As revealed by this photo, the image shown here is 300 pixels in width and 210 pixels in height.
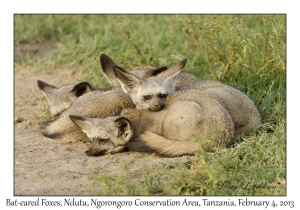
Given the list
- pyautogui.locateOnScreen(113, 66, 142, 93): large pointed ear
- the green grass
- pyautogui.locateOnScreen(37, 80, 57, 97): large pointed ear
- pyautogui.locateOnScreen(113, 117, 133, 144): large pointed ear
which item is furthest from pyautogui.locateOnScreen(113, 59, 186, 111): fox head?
pyautogui.locateOnScreen(37, 80, 57, 97): large pointed ear

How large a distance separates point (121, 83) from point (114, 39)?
9.07ft

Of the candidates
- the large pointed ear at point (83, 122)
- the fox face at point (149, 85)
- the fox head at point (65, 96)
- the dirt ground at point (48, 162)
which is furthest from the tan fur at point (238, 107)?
the fox head at point (65, 96)

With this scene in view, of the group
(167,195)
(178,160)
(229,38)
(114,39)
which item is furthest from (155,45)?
(167,195)

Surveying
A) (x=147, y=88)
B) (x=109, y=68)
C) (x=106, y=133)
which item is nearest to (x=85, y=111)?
(x=106, y=133)

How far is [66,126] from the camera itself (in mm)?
6727

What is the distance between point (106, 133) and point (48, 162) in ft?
2.35

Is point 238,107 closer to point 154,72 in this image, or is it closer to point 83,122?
point 154,72

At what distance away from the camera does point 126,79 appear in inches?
279

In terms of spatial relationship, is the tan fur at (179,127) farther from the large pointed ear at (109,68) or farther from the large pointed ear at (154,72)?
the large pointed ear at (109,68)

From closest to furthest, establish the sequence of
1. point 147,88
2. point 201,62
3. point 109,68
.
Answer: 1. point 147,88
2. point 109,68
3. point 201,62

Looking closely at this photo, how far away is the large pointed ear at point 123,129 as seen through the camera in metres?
6.30

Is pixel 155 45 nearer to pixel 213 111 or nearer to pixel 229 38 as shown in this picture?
pixel 229 38

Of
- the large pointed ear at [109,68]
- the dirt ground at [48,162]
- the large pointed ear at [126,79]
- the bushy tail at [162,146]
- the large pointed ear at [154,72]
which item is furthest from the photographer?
the large pointed ear at [109,68]

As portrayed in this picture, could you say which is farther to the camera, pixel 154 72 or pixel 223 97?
pixel 154 72
